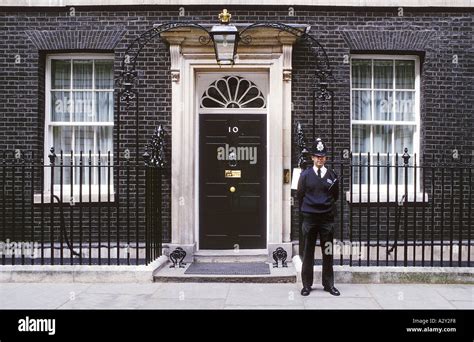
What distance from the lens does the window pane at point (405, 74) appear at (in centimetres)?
Answer: 1038

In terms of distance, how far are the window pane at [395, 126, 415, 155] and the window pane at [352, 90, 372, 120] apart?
61cm

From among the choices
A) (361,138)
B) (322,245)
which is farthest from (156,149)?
(361,138)

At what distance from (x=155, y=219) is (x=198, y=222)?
1321mm

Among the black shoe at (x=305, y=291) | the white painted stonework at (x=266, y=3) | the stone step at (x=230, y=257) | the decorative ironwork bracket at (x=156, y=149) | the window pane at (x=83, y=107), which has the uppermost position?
the white painted stonework at (x=266, y=3)

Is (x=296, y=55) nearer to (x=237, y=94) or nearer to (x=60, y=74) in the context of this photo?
(x=237, y=94)

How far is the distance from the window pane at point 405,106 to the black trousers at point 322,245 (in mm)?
3554

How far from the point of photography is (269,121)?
994 centimetres

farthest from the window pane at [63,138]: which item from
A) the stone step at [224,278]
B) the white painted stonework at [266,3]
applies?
the stone step at [224,278]

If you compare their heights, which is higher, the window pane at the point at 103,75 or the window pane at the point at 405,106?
the window pane at the point at 103,75

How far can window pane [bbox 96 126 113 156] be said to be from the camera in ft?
34.0

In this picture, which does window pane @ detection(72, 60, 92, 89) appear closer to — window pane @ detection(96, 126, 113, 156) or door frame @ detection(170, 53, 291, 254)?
window pane @ detection(96, 126, 113, 156)

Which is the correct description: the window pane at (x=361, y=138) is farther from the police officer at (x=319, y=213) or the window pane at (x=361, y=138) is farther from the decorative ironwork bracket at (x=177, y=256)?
the decorative ironwork bracket at (x=177, y=256)

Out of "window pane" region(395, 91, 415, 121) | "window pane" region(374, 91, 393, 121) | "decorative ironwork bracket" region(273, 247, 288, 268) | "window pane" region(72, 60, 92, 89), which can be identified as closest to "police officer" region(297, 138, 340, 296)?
"decorative ironwork bracket" region(273, 247, 288, 268)
